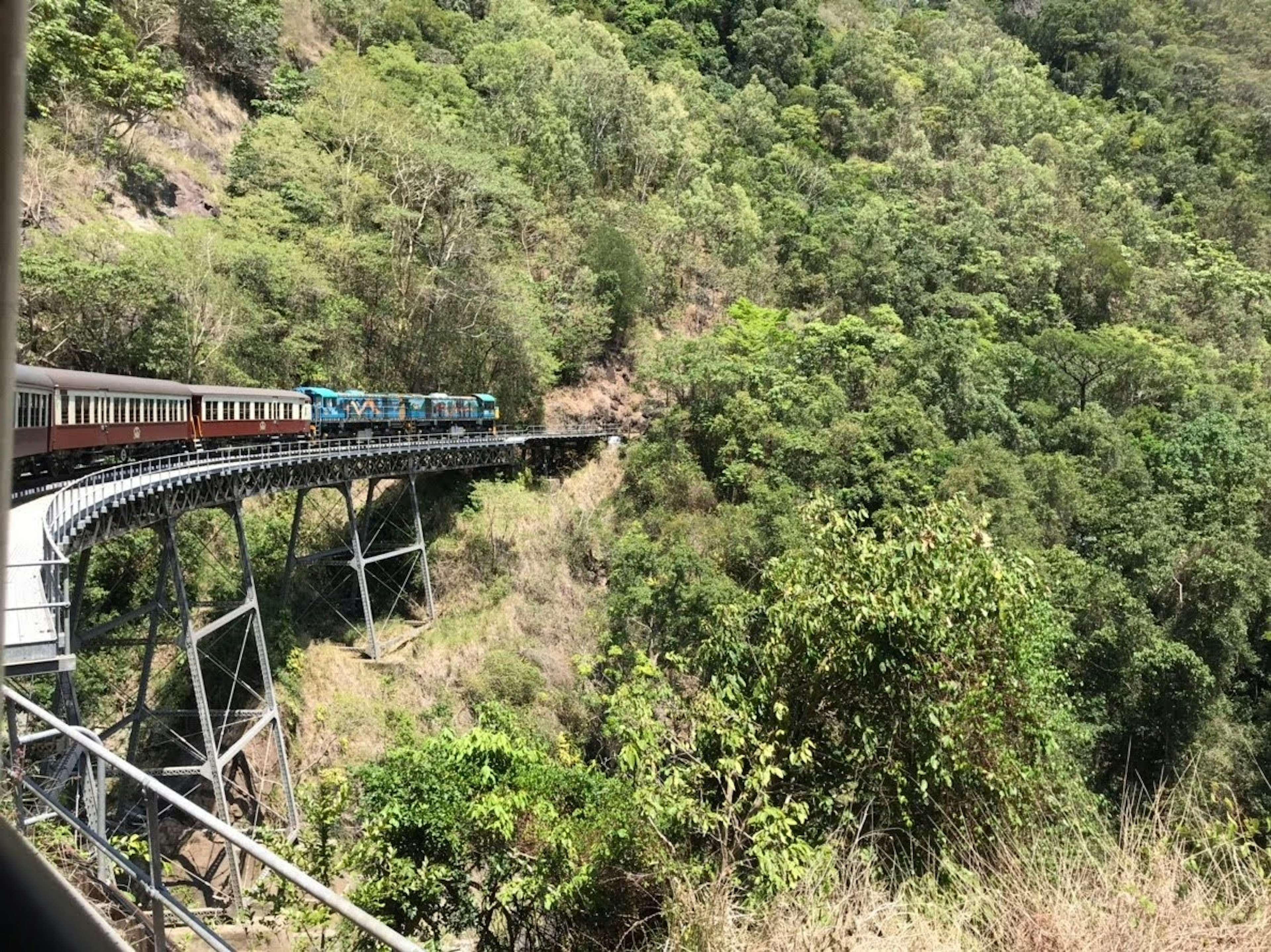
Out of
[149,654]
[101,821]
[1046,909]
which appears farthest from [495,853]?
[149,654]

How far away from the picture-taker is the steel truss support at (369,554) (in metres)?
19.5

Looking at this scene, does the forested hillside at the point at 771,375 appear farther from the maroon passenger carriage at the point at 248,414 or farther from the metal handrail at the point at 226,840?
the maroon passenger carriage at the point at 248,414

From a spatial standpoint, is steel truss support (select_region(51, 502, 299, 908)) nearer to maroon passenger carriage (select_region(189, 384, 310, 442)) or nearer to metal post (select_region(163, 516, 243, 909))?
metal post (select_region(163, 516, 243, 909))

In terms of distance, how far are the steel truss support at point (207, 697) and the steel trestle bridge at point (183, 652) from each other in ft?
0.16

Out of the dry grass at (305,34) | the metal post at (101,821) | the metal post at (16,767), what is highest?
the dry grass at (305,34)

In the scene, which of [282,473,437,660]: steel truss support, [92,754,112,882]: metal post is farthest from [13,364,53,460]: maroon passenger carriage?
[282,473,437,660]: steel truss support

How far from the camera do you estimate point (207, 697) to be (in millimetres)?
16891

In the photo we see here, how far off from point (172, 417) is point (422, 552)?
25.6 ft

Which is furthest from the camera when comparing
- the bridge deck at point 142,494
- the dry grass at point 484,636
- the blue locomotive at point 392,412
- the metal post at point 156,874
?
the blue locomotive at point 392,412

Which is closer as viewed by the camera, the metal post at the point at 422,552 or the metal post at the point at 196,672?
the metal post at the point at 196,672

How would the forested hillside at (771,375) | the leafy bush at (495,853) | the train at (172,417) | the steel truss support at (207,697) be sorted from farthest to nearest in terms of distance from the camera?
the steel truss support at (207,697), the train at (172,417), the forested hillside at (771,375), the leafy bush at (495,853)

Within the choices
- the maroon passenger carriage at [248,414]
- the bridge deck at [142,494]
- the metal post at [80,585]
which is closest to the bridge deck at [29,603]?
the bridge deck at [142,494]

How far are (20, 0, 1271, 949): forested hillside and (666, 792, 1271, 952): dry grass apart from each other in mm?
36

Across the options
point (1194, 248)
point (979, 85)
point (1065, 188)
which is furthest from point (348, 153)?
point (979, 85)
